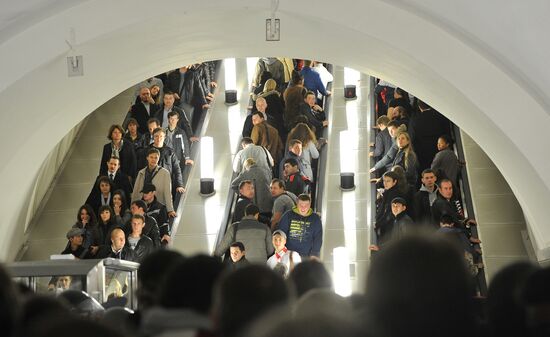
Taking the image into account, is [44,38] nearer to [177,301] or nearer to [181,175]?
[177,301]

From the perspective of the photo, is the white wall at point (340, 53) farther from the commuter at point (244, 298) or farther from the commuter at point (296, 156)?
the commuter at point (296, 156)

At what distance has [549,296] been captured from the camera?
300 centimetres

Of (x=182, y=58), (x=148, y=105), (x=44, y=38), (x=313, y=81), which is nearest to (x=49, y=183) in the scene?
(x=148, y=105)

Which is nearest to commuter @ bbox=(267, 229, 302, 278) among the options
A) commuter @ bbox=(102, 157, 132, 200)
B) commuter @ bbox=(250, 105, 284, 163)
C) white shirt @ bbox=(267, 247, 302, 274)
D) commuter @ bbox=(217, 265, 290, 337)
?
white shirt @ bbox=(267, 247, 302, 274)

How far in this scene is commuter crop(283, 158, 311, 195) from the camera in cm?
1502

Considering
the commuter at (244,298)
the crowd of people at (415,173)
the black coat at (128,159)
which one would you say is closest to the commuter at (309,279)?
the commuter at (244,298)

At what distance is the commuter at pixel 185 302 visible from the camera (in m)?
3.21

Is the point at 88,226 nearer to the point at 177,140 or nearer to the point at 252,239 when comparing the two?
the point at 252,239

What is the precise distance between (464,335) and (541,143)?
591cm

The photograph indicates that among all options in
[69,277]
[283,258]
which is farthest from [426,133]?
[69,277]

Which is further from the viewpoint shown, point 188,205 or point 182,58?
point 188,205

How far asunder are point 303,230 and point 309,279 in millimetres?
8394

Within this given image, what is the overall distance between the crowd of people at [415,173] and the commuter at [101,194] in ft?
12.1

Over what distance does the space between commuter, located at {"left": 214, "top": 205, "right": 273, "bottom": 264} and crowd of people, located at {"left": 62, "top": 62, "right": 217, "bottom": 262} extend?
2.90ft
